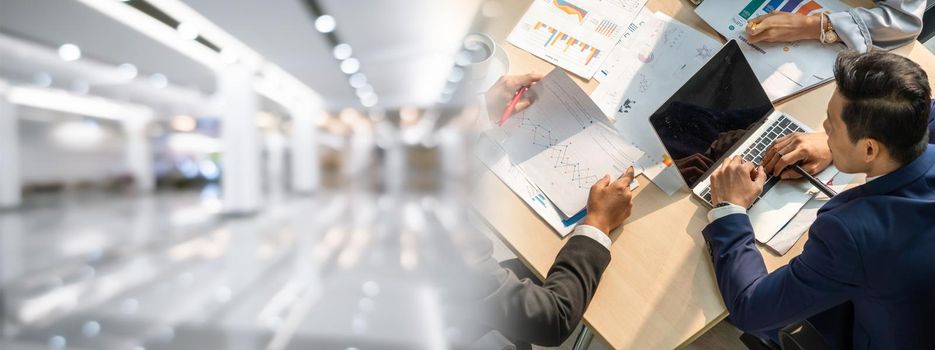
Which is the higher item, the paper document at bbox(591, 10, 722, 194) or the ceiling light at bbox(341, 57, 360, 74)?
the ceiling light at bbox(341, 57, 360, 74)

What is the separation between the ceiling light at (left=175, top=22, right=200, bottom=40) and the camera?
6.29 feet

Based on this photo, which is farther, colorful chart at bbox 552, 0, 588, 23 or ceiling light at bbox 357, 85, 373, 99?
ceiling light at bbox 357, 85, 373, 99

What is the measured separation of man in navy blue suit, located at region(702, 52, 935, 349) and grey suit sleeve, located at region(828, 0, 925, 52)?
29 centimetres

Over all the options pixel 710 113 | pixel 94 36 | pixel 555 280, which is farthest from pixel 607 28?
pixel 94 36

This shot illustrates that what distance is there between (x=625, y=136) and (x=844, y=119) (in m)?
0.26

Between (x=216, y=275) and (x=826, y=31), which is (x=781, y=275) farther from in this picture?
(x=216, y=275)

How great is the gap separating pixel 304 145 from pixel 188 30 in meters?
0.94

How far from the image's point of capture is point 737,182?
0.59 m

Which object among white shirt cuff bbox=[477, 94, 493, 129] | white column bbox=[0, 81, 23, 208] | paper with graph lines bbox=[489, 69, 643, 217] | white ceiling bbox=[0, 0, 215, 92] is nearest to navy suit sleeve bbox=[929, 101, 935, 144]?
paper with graph lines bbox=[489, 69, 643, 217]

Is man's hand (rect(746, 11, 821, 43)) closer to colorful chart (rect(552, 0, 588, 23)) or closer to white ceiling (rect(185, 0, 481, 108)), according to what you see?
colorful chart (rect(552, 0, 588, 23))

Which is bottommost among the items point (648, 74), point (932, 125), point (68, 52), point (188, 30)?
point (932, 125)

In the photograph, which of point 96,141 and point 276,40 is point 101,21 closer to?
point 276,40

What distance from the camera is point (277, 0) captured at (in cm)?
212

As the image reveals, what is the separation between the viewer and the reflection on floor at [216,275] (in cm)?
277
